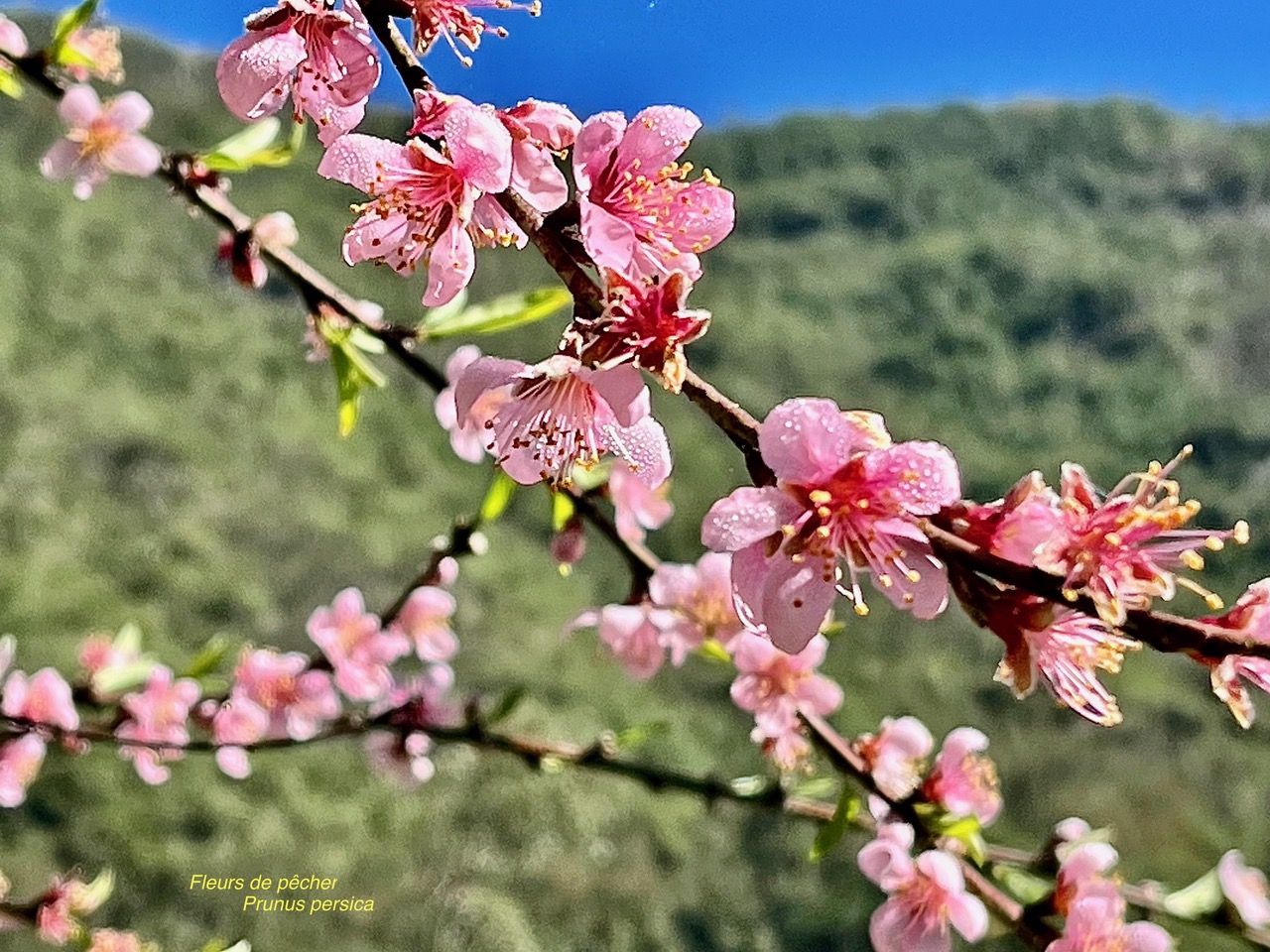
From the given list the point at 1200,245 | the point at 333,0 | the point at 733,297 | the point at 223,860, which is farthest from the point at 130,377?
the point at 1200,245

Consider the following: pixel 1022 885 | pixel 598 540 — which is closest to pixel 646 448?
pixel 1022 885

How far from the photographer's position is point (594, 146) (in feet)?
1.07

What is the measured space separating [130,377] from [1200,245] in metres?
1.81

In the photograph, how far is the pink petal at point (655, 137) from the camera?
332 mm

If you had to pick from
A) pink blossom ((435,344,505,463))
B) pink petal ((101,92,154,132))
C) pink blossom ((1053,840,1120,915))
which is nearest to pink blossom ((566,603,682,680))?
pink blossom ((435,344,505,463))

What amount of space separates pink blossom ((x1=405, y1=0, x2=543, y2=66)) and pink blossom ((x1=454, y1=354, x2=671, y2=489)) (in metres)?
0.11

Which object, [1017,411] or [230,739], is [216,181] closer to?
[230,739]

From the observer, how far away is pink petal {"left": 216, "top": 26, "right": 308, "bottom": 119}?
0.34 m

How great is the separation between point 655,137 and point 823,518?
13cm

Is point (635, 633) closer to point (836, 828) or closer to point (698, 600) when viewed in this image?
point (698, 600)

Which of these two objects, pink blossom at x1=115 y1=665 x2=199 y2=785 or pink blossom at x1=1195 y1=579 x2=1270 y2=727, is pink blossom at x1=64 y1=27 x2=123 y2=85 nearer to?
pink blossom at x1=115 y1=665 x2=199 y2=785

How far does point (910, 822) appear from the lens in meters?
0.53

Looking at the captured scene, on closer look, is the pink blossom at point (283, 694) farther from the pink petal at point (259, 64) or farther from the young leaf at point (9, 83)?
the pink petal at point (259, 64)

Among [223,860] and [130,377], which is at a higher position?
[130,377]
